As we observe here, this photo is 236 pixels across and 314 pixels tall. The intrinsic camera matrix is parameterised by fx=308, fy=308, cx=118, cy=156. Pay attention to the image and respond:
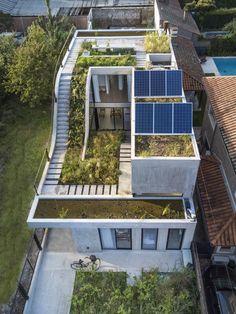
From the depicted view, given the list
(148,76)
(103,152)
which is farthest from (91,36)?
(103,152)

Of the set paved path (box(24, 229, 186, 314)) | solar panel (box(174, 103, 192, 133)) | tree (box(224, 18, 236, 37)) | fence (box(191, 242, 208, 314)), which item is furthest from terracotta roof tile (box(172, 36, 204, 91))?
paved path (box(24, 229, 186, 314))

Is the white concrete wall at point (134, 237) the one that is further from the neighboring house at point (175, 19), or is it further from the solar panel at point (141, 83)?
the neighboring house at point (175, 19)

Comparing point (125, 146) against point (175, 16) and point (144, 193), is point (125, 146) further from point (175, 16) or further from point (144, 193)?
point (175, 16)

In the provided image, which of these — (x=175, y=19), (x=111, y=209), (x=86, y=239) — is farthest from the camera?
(x=175, y=19)

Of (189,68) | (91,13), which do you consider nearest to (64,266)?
(189,68)

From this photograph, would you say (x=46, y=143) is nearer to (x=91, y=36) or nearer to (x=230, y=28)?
(x=91, y=36)

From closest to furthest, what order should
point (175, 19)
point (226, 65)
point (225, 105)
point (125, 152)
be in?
point (225, 105)
point (125, 152)
point (175, 19)
point (226, 65)

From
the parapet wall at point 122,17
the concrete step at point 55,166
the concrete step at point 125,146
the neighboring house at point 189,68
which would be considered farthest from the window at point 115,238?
the parapet wall at point 122,17
